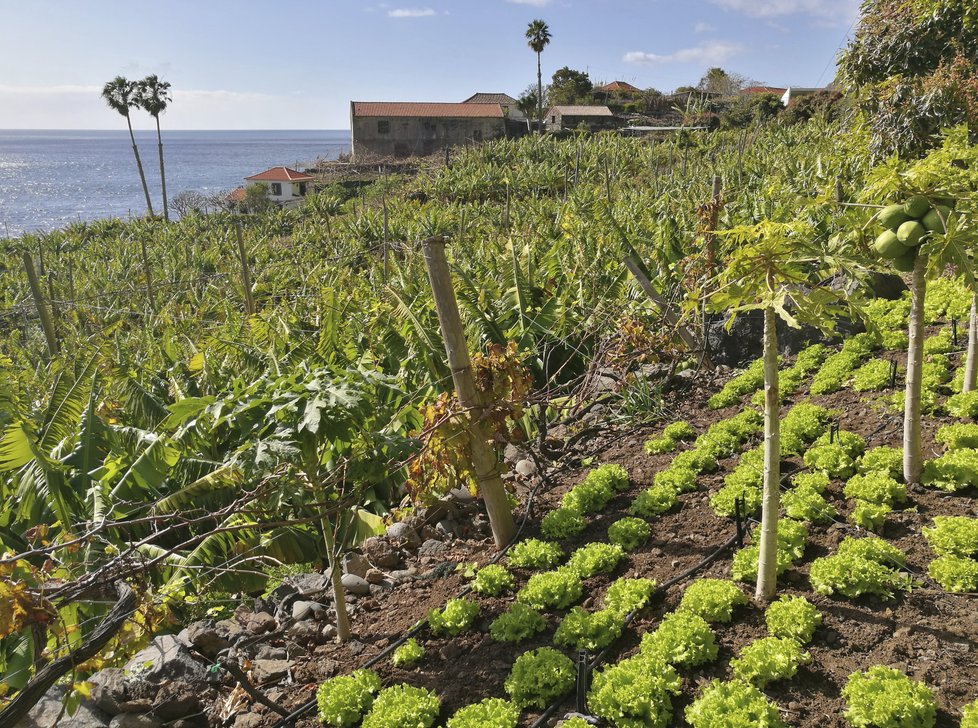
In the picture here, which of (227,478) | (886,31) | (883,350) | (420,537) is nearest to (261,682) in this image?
(227,478)

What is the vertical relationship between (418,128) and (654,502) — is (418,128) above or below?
above

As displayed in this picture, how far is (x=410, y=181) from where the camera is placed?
127 feet

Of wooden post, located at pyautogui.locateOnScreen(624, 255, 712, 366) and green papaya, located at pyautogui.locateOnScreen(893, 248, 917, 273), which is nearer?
green papaya, located at pyautogui.locateOnScreen(893, 248, 917, 273)

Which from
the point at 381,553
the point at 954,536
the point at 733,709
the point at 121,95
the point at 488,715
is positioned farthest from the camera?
the point at 121,95

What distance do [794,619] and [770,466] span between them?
2.38 ft

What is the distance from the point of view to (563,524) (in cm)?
471

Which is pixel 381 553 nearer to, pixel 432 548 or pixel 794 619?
pixel 432 548

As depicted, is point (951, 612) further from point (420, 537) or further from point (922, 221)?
point (420, 537)

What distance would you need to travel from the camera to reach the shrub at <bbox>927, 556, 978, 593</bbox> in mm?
3301

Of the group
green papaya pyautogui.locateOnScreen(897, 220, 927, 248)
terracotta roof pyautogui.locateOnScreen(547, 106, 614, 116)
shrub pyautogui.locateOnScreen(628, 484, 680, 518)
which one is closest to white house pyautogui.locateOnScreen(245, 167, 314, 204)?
terracotta roof pyautogui.locateOnScreen(547, 106, 614, 116)

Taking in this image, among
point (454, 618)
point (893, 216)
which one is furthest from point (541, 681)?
point (893, 216)

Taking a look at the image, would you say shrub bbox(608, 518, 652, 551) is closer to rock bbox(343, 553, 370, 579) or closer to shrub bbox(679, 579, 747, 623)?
shrub bbox(679, 579, 747, 623)

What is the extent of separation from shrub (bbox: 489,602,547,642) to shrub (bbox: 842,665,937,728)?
60.7 inches

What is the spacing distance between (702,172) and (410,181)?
21.4m
